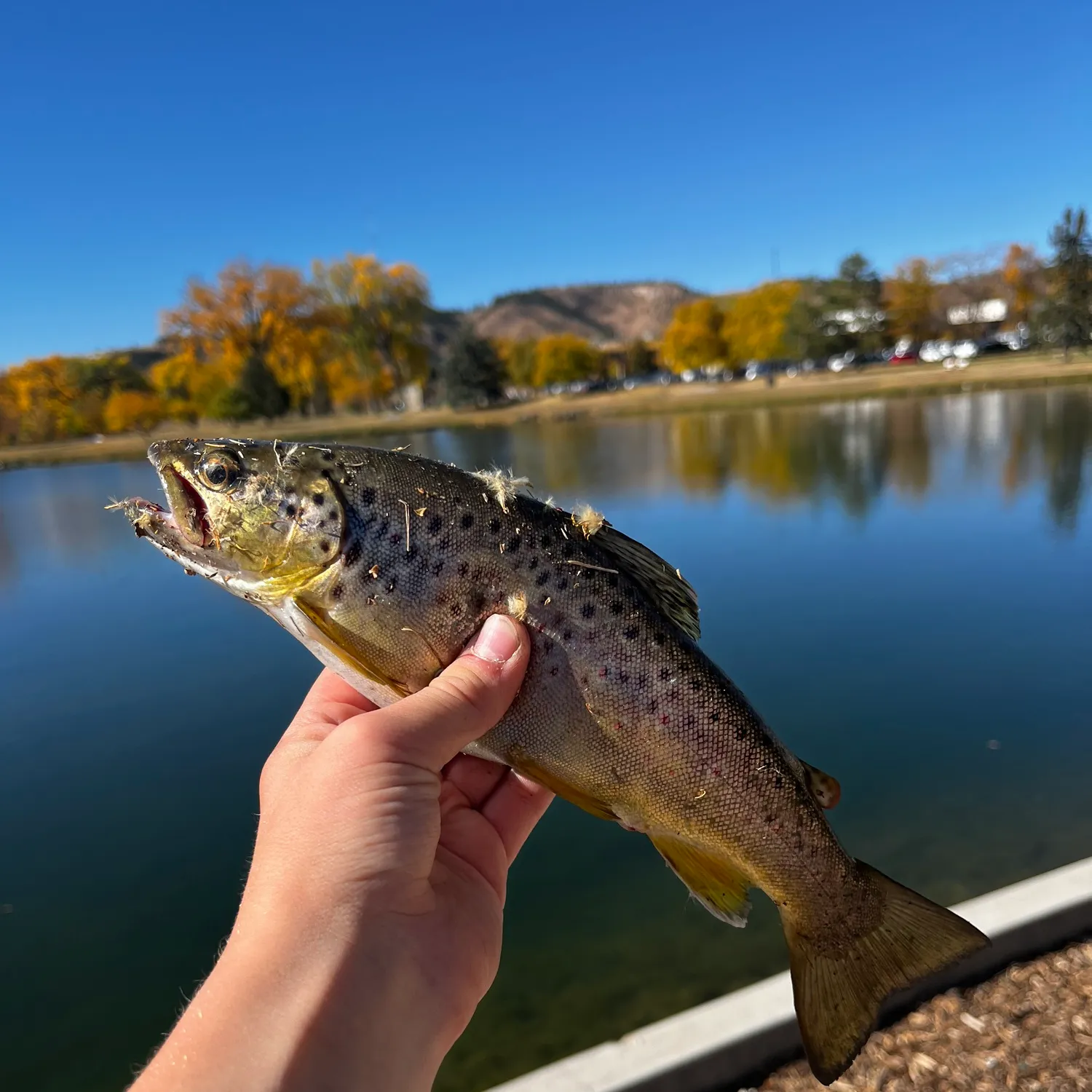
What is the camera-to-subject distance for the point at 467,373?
246 feet

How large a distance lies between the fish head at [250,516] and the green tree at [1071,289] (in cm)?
7234

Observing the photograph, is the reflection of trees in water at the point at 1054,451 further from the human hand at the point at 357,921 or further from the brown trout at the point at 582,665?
the human hand at the point at 357,921

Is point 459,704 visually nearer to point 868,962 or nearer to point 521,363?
point 868,962

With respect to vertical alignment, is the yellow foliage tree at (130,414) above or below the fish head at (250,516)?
above

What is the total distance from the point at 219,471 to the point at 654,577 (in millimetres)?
1663

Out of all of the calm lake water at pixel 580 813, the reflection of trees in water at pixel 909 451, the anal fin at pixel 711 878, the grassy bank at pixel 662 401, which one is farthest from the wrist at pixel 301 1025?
the grassy bank at pixel 662 401

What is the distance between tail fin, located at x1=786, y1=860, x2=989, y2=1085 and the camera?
2.47 metres

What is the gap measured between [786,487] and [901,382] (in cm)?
3973

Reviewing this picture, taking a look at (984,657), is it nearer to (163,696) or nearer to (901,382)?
(163,696)

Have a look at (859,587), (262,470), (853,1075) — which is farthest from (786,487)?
(262,470)

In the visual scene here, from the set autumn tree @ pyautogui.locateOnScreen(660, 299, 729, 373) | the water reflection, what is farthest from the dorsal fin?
autumn tree @ pyautogui.locateOnScreen(660, 299, 729, 373)

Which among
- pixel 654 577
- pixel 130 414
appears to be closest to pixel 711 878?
pixel 654 577

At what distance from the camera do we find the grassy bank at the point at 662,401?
49.7 metres

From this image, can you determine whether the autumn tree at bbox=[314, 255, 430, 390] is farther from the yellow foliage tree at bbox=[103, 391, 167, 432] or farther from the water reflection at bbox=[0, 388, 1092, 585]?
the water reflection at bbox=[0, 388, 1092, 585]
